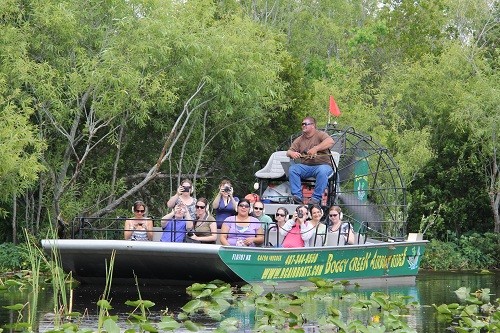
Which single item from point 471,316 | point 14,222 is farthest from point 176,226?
point 14,222

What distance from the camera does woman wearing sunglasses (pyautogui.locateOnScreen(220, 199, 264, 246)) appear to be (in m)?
18.4

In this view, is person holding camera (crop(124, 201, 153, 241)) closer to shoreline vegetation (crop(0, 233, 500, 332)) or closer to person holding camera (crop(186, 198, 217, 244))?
person holding camera (crop(186, 198, 217, 244))

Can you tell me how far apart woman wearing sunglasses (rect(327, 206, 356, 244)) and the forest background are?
3768 mm

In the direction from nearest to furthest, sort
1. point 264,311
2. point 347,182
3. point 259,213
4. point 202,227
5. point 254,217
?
point 264,311 → point 202,227 → point 254,217 → point 259,213 → point 347,182

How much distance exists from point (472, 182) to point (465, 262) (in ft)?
13.7

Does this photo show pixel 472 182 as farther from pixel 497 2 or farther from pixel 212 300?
pixel 212 300

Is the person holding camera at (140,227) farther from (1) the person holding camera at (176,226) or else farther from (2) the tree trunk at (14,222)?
(2) the tree trunk at (14,222)

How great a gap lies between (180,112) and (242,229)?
902 centimetres

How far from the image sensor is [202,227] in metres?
18.5

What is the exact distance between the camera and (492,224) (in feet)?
112

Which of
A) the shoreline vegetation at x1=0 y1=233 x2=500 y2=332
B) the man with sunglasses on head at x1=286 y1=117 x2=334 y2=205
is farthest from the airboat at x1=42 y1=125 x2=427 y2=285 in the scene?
the shoreline vegetation at x1=0 y1=233 x2=500 y2=332

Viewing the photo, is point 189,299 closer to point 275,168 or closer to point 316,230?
point 316,230

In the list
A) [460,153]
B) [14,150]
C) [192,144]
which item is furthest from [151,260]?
[460,153]

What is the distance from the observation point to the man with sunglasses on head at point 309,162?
809 inches
